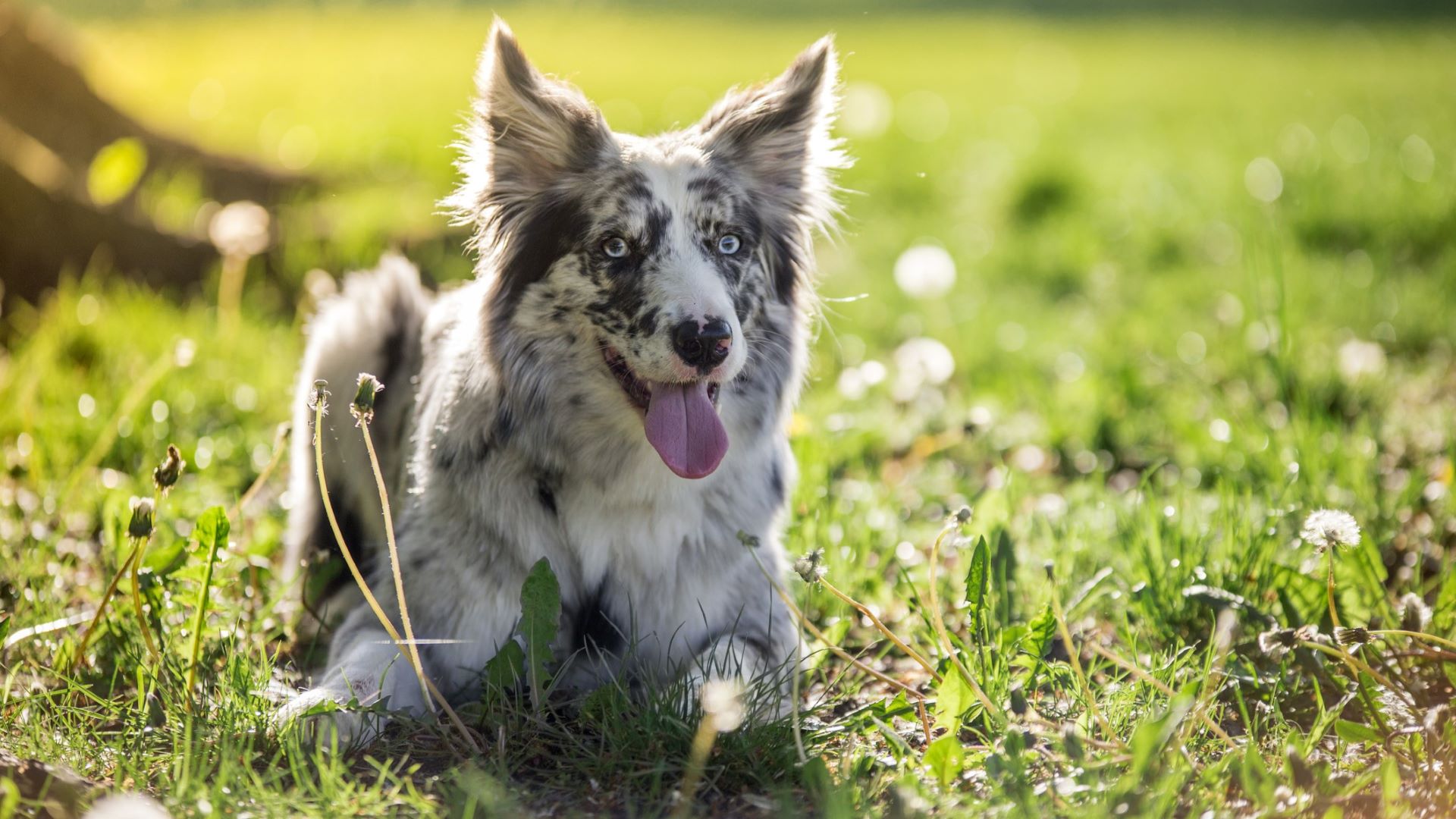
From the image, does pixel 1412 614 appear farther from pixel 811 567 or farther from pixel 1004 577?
pixel 811 567

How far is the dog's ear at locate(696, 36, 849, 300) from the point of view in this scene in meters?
3.53

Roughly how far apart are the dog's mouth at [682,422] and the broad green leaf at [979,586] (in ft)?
2.28

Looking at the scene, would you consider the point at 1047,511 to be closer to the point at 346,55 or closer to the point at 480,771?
the point at 480,771

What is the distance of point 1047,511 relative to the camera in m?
4.35

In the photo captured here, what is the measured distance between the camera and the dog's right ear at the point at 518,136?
3248mm

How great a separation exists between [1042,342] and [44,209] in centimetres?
514

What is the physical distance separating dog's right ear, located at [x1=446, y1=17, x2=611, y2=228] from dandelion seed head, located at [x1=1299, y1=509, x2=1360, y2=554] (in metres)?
2.04

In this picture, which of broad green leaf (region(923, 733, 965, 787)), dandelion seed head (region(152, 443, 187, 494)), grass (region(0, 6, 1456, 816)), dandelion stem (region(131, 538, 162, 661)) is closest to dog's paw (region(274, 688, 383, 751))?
grass (region(0, 6, 1456, 816))

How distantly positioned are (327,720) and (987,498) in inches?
83.4

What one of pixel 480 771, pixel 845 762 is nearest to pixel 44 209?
pixel 480 771

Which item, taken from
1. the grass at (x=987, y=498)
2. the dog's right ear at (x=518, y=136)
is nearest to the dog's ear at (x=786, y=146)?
the grass at (x=987, y=498)

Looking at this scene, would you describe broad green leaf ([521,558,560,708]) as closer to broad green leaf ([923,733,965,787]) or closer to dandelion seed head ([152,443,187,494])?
dandelion seed head ([152,443,187,494])

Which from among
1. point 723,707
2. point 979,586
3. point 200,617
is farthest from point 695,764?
point 200,617

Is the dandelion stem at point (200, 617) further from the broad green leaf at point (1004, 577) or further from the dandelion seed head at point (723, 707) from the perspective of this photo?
the broad green leaf at point (1004, 577)
